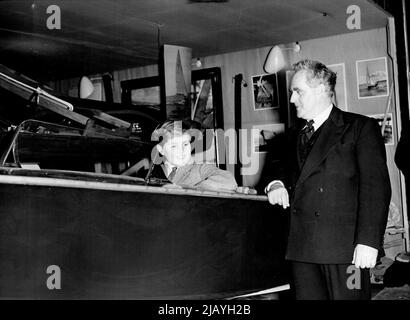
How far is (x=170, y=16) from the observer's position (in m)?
4.66

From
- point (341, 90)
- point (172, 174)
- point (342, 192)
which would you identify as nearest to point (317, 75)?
point (342, 192)

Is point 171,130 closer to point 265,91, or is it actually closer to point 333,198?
point 333,198

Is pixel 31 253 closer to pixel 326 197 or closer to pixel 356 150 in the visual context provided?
pixel 326 197

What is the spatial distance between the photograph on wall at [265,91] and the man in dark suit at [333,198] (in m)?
3.90

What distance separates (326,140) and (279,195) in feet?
1.30

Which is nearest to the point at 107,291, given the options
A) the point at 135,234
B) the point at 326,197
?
the point at 135,234

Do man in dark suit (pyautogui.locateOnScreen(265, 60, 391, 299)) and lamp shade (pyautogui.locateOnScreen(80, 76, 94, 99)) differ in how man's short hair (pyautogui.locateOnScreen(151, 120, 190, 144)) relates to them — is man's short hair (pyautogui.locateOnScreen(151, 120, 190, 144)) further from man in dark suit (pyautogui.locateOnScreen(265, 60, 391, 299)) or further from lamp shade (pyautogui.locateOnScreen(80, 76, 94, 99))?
lamp shade (pyautogui.locateOnScreen(80, 76, 94, 99))

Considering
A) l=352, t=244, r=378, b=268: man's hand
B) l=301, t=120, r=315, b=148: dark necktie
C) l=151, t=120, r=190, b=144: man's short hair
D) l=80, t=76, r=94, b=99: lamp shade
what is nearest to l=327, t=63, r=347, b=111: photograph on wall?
l=151, t=120, r=190, b=144: man's short hair

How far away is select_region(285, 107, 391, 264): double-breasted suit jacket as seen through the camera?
200 centimetres

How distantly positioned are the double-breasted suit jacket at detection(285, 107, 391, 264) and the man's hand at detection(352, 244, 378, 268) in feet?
0.07

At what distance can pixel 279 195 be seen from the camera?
2363 millimetres

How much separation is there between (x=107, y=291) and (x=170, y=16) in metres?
3.36

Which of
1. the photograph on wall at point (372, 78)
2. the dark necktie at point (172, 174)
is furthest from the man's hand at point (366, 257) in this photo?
the photograph on wall at point (372, 78)

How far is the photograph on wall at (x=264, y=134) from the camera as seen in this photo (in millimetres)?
6038
